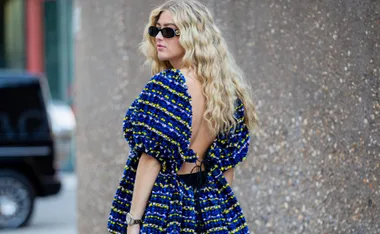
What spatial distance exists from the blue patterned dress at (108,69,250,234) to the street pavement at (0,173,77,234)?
7.45 m

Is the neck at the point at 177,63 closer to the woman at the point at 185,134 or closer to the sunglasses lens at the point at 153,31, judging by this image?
the woman at the point at 185,134

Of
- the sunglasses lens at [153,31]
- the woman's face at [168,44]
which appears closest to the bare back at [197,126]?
the woman's face at [168,44]

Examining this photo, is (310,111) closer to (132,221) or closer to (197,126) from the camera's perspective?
(197,126)

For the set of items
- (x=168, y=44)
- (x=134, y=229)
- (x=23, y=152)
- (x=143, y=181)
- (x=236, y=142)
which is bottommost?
(x=134, y=229)

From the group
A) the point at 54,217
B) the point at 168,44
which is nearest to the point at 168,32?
the point at 168,44

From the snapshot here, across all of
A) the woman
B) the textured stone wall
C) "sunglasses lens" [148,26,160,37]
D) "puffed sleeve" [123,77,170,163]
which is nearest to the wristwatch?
the woman

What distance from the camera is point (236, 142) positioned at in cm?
398

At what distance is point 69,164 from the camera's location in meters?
20.3

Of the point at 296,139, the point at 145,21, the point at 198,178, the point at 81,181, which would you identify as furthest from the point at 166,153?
the point at 81,181

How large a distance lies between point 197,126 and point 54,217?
374 inches

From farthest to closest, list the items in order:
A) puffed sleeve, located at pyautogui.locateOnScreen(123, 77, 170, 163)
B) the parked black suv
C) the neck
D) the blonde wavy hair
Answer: the parked black suv
the neck
the blonde wavy hair
puffed sleeve, located at pyautogui.locateOnScreen(123, 77, 170, 163)

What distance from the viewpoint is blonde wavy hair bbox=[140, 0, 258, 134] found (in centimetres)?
381

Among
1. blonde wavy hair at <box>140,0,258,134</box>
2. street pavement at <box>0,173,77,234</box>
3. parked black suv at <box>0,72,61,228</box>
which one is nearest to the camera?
blonde wavy hair at <box>140,0,258,134</box>

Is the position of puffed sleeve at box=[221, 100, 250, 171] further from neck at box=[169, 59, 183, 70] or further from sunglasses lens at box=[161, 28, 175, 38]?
sunglasses lens at box=[161, 28, 175, 38]
